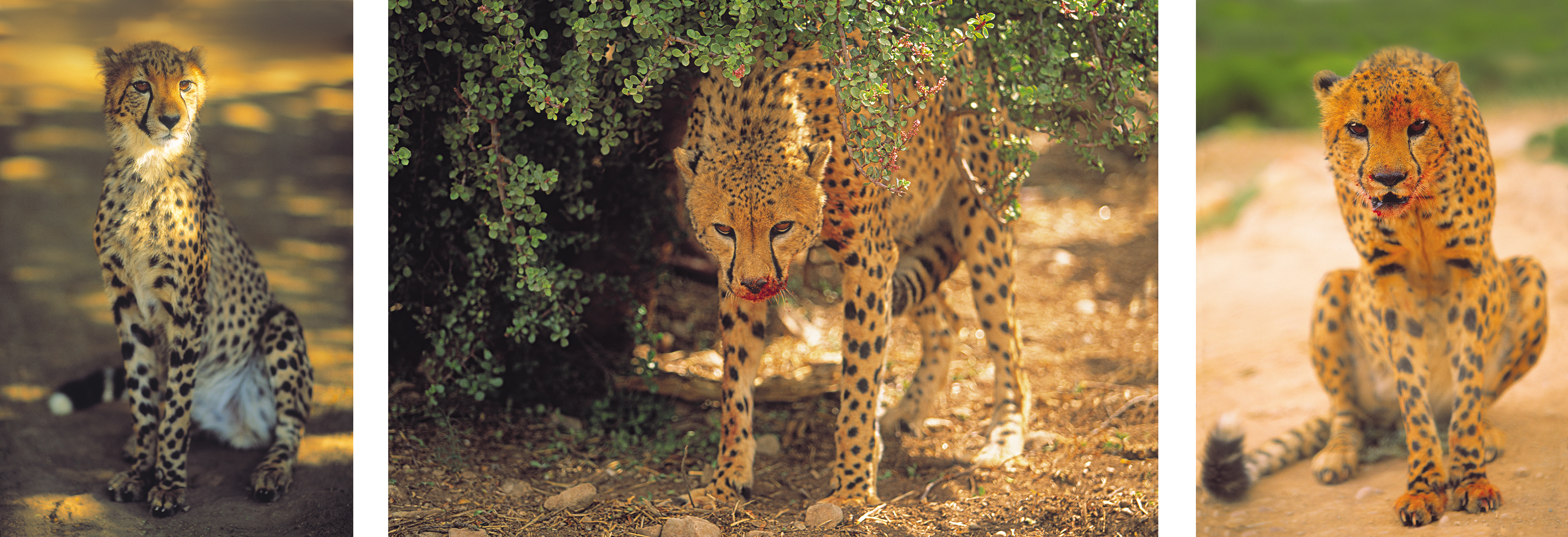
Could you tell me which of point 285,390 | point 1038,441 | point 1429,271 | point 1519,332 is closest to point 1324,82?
point 1429,271

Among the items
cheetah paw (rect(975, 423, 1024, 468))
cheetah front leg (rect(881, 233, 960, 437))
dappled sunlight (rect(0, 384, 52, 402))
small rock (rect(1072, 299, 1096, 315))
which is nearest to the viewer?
dappled sunlight (rect(0, 384, 52, 402))

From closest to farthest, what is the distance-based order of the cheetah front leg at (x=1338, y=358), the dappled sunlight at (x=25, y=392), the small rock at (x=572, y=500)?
1. the dappled sunlight at (x=25, y=392)
2. the cheetah front leg at (x=1338, y=358)
3. the small rock at (x=572, y=500)

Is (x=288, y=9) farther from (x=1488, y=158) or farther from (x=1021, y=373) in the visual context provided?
(x=1488, y=158)

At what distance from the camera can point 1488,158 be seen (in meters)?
3.29

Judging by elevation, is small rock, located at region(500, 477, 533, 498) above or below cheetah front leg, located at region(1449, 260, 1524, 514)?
below

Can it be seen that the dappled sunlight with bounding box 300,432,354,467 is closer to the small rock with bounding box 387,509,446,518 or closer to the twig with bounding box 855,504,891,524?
the small rock with bounding box 387,509,446,518

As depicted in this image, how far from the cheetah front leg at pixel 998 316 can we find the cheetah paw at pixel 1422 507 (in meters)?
1.46

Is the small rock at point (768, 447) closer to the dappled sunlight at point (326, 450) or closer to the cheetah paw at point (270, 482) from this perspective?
A: the dappled sunlight at point (326, 450)

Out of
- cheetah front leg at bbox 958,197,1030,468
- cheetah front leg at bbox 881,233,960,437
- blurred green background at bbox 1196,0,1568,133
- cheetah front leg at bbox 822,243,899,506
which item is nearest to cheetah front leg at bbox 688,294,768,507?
cheetah front leg at bbox 822,243,899,506

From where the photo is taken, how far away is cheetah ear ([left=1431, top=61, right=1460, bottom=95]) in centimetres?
316

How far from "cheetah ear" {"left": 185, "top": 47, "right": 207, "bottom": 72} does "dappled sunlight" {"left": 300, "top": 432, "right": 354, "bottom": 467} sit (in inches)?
50.2

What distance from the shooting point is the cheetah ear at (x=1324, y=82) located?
10.7ft

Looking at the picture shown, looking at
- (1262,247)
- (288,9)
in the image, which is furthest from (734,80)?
(1262,247)

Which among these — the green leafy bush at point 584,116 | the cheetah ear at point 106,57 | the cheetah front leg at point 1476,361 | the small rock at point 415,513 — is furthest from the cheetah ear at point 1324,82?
the cheetah ear at point 106,57
